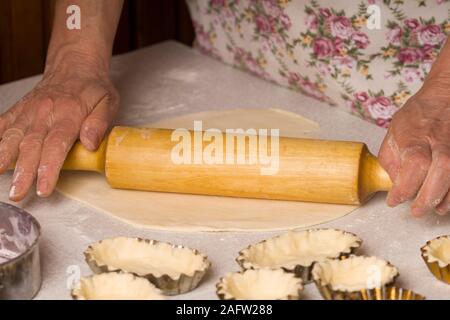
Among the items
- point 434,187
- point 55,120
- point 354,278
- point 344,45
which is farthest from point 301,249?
point 344,45

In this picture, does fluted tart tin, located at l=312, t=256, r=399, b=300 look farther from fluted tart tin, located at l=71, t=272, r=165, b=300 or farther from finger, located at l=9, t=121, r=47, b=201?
finger, located at l=9, t=121, r=47, b=201

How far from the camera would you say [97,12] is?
179cm

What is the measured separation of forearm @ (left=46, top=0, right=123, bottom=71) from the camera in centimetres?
175

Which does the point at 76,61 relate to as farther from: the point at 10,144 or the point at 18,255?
the point at 18,255

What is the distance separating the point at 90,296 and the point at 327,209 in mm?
472

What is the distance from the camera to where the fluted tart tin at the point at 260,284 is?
1177 mm

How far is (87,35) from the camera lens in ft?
5.81

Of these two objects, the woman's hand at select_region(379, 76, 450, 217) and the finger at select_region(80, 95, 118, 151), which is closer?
the woman's hand at select_region(379, 76, 450, 217)

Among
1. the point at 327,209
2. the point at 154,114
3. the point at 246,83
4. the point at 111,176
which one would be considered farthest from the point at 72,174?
the point at 246,83

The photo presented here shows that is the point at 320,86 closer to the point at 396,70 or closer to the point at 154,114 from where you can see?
the point at 396,70

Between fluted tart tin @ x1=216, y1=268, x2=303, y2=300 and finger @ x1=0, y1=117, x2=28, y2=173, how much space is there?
0.48 m

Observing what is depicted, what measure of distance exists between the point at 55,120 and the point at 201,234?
343mm

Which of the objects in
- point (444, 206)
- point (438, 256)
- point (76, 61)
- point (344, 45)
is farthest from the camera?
point (344, 45)

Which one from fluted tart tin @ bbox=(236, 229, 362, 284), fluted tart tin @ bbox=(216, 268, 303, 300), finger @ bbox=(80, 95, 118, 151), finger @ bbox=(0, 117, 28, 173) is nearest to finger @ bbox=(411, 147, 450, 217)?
fluted tart tin @ bbox=(236, 229, 362, 284)
